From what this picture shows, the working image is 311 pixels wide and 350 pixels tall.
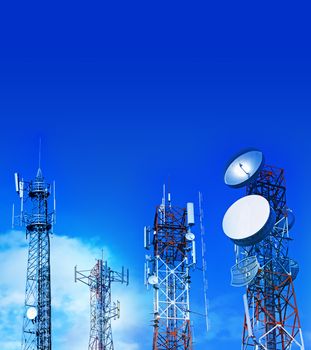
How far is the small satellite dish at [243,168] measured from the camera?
4938cm

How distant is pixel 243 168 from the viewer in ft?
165

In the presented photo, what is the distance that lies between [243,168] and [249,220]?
16.9 feet

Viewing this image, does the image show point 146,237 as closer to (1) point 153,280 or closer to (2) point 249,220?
(1) point 153,280

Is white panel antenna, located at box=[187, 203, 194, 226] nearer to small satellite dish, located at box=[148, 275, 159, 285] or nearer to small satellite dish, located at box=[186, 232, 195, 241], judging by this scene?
small satellite dish, located at box=[186, 232, 195, 241]

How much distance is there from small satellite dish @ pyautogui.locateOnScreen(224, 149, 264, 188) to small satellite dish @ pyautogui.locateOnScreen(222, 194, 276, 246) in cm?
233

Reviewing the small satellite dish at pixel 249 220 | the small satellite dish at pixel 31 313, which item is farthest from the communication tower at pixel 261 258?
the small satellite dish at pixel 31 313

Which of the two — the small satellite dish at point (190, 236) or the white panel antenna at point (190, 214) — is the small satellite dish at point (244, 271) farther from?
the white panel antenna at point (190, 214)

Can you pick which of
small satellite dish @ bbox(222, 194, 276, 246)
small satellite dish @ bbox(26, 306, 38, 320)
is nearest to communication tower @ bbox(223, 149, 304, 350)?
small satellite dish @ bbox(222, 194, 276, 246)

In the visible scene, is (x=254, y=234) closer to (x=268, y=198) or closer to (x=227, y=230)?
(x=227, y=230)

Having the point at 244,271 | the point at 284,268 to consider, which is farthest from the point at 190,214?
the point at 284,268

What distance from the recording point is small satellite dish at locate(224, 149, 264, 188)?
4938 cm

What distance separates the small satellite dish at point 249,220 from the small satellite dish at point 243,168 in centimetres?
233

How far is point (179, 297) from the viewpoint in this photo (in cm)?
5553

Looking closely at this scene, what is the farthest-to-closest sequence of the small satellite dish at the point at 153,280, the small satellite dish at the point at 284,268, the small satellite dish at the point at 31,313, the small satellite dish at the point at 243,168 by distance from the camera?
the small satellite dish at the point at 153,280 < the small satellite dish at the point at 31,313 < the small satellite dish at the point at 243,168 < the small satellite dish at the point at 284,268
